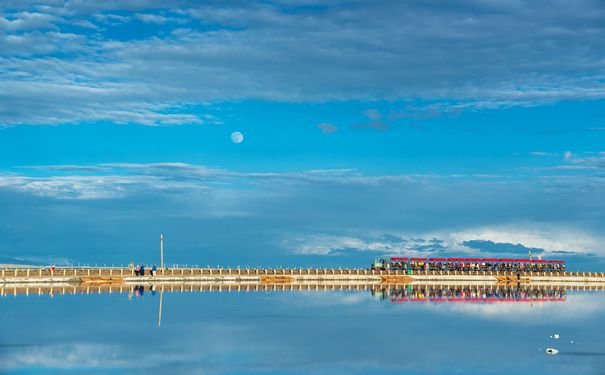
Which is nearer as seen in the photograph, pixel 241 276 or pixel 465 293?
pixel 465 293

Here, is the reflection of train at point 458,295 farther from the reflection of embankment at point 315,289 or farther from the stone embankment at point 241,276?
the stone embankment at point 241,276

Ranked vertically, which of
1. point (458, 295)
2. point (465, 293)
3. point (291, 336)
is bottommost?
point (291, 336)

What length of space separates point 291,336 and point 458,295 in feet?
211

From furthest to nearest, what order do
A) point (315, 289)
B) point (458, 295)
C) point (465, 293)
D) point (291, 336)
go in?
point (315, 289) < point (465, 293) < point (458, 295) < point (291, 336)

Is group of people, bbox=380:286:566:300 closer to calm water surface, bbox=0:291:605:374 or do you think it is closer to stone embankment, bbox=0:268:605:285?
calm water surface, bbox=0:291:605:374

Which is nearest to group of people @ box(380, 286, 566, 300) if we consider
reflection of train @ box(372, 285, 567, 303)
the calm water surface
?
reflection of train @ box(372, 285, 567, 303)

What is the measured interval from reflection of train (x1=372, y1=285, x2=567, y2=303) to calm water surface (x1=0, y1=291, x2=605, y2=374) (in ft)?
25.3

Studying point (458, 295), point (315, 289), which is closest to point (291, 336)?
point (458, 295)

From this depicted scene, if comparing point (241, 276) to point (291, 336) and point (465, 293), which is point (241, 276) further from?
point (291, 336)

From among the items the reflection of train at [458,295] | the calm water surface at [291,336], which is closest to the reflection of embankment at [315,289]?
the reflection of train at [458,295]

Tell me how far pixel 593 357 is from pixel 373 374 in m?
19.6

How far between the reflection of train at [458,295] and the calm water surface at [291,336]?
770 centimetres

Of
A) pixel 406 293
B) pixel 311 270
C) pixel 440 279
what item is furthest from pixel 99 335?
pixel 440 279

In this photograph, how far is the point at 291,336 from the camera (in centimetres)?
8288
